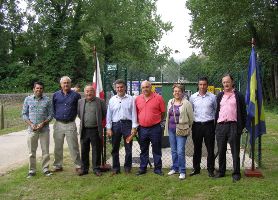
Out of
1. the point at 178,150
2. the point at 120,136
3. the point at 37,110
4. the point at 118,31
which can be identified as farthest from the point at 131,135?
the point at 118,31

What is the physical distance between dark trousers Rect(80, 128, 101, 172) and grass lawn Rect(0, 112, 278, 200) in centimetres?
22

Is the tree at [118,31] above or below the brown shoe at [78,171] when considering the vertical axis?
above

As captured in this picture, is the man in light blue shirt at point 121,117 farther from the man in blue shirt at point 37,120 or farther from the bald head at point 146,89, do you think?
the man in blue shirt at point 37,120

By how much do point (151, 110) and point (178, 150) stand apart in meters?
0.88

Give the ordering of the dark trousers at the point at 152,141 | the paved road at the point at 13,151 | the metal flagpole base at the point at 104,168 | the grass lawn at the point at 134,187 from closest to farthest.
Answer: the grass lawn at the point at 134,187 → the dark trousers at the point at 152,141 → the metal flagpole base at the point at 104,168 → the paved road at the point at 13,151

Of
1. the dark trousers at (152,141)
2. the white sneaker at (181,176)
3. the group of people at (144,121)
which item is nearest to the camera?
the group of people at (144,121)

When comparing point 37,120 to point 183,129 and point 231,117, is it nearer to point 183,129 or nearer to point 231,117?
point 183,129

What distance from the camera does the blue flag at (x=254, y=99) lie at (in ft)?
26.5

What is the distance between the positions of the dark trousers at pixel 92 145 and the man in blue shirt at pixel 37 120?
2.29ft

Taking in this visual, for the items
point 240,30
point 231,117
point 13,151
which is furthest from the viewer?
point 240,30

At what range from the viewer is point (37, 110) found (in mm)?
8273

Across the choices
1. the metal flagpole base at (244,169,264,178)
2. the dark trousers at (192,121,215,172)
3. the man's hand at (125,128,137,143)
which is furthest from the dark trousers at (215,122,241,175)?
the man's hand at (125,128,137,143)

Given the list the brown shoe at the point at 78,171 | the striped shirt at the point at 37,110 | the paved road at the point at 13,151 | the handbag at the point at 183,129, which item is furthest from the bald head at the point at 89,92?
the paved road at the point at 13,151

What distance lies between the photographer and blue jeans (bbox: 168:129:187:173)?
7961mm
